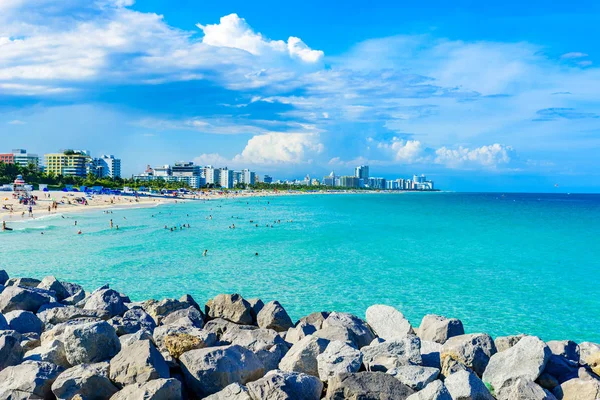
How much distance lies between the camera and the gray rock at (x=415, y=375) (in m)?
7.23

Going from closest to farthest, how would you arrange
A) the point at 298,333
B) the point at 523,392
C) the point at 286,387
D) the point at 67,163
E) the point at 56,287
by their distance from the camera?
the point at 286,387 < the point at 523,392 < the point at 298,333 < the point at 56,287 < the point at 67,163

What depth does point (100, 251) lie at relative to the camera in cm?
3453

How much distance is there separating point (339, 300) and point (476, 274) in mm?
11966

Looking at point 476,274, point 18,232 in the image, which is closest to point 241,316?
point 476,274

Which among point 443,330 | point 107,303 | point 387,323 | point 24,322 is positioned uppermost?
point 107,303

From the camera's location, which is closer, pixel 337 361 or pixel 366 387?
pixel 366 387

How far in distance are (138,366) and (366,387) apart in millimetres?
3464

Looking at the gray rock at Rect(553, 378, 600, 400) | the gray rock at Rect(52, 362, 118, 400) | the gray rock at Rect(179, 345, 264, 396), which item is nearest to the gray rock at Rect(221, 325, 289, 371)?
the gray rock at Rect(179, 345, 264, 396)

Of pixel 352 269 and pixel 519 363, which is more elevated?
pixel 519 363

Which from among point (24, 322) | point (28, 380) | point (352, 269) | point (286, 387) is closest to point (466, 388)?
point (286, 387)

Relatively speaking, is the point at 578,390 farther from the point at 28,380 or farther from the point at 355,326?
the point at 28,380

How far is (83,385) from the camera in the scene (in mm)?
6902

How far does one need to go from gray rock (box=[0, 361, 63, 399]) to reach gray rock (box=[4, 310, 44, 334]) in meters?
3.36

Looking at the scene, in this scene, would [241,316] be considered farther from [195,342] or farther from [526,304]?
[526,304]
